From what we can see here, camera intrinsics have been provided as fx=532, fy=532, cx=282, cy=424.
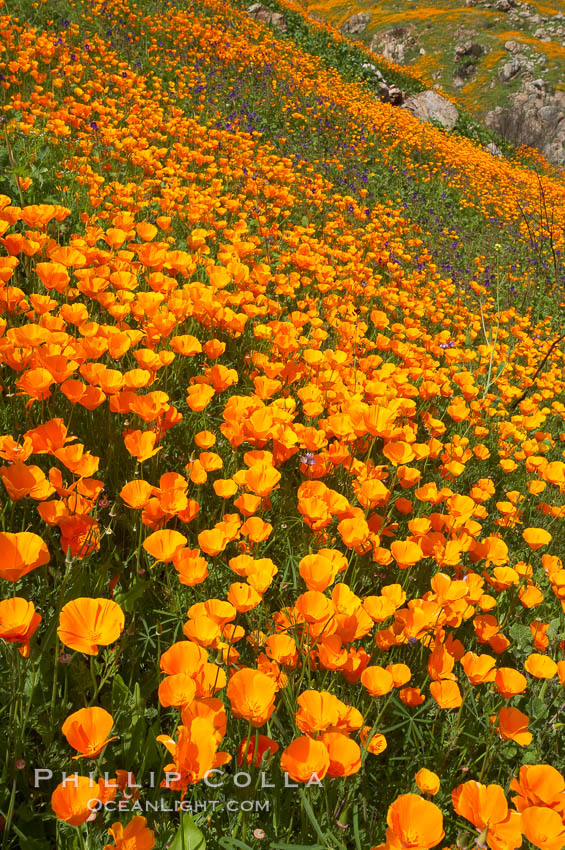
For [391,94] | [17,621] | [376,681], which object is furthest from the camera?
[391,94]

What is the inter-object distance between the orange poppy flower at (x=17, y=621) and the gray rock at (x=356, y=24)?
48.0m

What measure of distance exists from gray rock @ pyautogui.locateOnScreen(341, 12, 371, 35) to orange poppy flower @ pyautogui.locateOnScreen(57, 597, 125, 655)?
4791 centimetres

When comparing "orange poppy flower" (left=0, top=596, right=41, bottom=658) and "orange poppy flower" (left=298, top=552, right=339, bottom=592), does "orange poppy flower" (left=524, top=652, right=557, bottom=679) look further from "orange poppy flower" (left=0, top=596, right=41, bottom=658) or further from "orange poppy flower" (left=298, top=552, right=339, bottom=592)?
"orange poppy flower" (left=0, top=596, right=41, bottom=658)

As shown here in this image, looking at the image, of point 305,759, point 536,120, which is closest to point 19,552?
point 305,759

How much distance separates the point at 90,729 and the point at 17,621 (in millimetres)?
243

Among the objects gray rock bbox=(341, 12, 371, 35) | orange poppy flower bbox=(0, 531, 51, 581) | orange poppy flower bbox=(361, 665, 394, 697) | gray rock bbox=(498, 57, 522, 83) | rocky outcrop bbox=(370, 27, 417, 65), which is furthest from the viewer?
gray rock bbox=(341, 12, 371, 35)

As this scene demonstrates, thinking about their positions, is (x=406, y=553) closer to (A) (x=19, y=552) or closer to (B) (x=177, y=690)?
(B) (x=177, y=690)

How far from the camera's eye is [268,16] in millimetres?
15023

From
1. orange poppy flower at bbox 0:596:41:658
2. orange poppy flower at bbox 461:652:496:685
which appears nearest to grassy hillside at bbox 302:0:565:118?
orange poppy flower at bbox 461:652:496:685

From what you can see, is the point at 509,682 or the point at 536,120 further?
the point at 536,120

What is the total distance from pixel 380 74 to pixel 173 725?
19067 mm

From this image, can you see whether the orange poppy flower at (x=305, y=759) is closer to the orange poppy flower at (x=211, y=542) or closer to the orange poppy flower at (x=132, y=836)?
the orange poppy flower at (x=132, y=836)

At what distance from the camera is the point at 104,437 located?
2143 mm

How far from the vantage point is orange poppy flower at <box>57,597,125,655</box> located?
1088 millimetres
